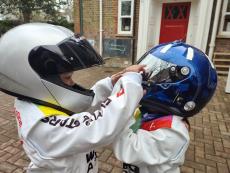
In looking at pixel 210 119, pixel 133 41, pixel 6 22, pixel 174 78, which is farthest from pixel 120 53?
pixel 6 22

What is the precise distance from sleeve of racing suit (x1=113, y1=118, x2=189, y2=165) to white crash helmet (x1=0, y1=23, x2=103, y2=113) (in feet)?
1.16

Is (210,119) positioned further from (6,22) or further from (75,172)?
(6,22)

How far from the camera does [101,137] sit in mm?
1076

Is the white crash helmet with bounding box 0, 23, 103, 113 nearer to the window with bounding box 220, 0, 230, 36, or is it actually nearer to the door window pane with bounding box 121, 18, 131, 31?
the window with bounding box 220, 0, 230, 36

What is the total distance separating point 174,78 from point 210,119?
3627 mm

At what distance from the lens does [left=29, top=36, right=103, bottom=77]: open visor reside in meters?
1.13

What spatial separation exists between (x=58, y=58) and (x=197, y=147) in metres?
2.99

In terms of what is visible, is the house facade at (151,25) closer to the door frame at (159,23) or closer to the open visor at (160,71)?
the door frame at (159,23)

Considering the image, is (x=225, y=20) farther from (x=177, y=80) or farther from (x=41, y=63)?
(x=41, y=63)

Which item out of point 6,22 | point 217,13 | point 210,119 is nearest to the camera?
point 210,119

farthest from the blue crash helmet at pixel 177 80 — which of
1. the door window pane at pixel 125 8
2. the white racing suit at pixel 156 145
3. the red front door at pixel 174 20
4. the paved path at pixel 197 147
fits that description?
the door window pane at pixel 125 8

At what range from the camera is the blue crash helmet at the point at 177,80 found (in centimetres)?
130

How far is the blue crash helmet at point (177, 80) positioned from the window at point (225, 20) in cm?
750

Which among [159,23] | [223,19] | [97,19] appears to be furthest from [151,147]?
[97,19]
